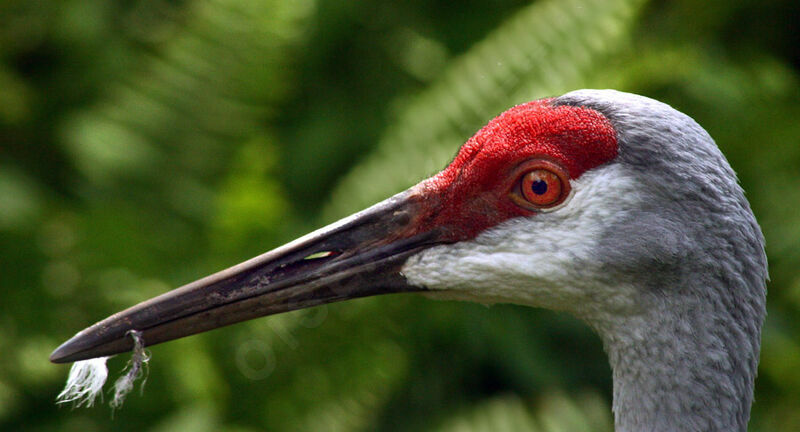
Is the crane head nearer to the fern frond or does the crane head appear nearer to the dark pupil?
the dark pupil

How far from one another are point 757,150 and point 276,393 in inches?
113

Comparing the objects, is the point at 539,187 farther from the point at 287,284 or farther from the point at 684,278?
the point at 287,284

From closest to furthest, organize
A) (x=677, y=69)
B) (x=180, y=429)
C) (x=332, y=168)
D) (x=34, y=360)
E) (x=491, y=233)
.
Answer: (x=491, y=233)
(x=180, y=429)
(x=34, y=360)
(x=677, y=69)
(x=332, y=168)

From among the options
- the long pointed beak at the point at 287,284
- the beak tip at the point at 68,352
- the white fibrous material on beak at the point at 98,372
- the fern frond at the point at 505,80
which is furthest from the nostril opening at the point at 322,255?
the fern frond at the point at 505,80

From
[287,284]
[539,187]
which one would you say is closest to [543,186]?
[539,187]

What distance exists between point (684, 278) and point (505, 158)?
1.73 ft

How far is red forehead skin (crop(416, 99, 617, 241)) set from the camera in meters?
2.23

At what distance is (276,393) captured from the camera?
13.4 feet

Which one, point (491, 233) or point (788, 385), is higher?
point (788, 385)

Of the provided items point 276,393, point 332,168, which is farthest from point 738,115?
point 276,393

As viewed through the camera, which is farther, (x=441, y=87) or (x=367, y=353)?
(x=441, y=87)

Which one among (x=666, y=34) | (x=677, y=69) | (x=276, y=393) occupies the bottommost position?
(x=276, y=393)

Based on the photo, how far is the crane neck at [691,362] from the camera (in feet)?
7.10

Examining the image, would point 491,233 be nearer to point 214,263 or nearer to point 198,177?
point 214,263
